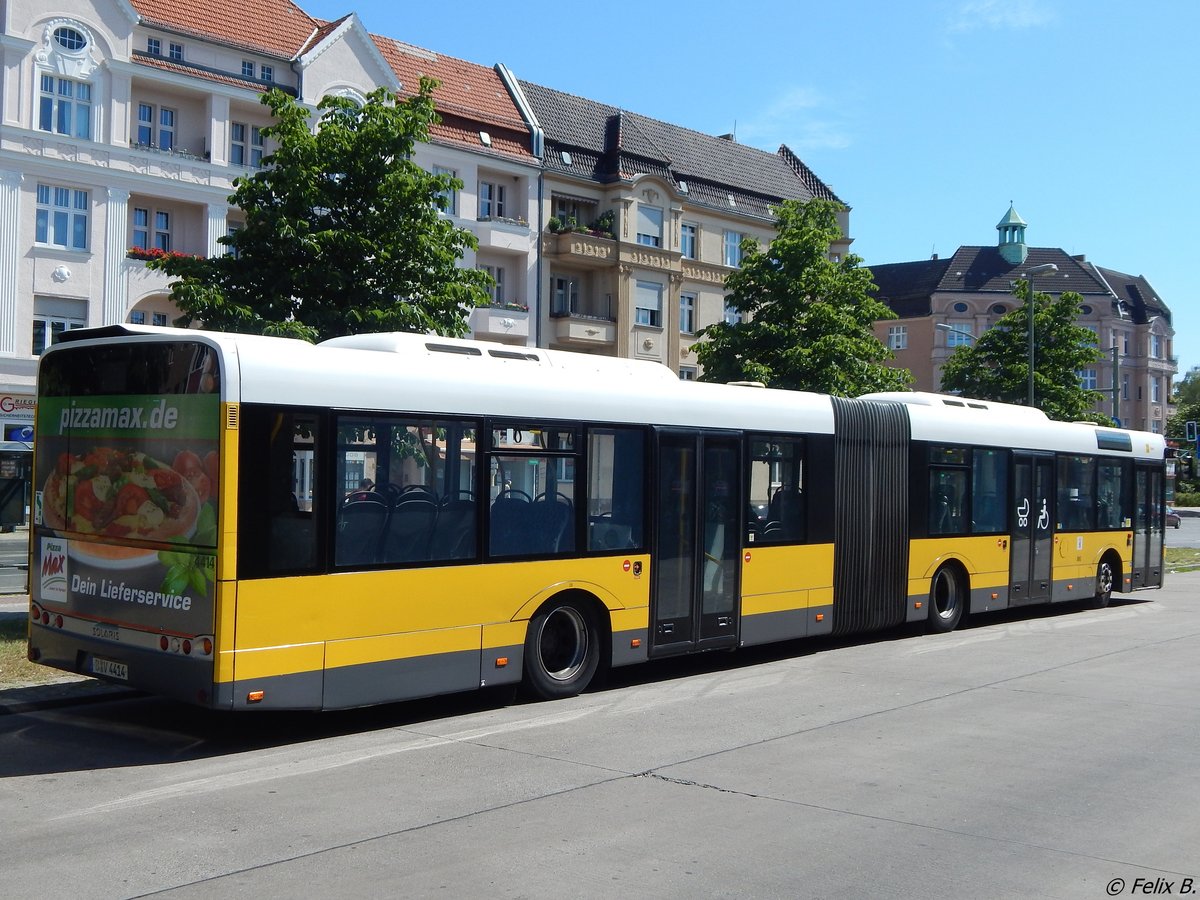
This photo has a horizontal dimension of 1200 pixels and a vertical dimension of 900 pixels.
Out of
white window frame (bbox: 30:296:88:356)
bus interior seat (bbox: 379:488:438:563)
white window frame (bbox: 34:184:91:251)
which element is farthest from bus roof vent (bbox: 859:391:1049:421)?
white window frame (bbox: 34:184:91:251)

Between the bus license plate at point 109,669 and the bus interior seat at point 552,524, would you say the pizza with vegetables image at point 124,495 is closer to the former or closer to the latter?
the bus license plate at point 109,669

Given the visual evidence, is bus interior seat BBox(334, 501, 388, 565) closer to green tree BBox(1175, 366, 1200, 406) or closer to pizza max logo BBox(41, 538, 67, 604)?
pizza max logo BBox(41, 538, 67, 604)

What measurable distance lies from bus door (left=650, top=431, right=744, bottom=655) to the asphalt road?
556 mm

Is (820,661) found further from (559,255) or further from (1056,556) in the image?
(559,255)

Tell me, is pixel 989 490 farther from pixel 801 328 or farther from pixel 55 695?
pixel 801 328

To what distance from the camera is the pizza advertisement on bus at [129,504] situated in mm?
8344

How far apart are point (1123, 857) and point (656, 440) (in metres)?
6.21

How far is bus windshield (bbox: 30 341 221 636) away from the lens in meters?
8.36

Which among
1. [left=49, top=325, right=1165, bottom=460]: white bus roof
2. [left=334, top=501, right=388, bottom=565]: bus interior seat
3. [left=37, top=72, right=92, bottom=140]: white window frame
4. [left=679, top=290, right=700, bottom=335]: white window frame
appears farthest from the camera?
[left=679, top=290, right=700, bottom=335]: white window frame

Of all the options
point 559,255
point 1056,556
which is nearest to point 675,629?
point 1056,556

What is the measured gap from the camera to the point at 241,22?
37.7m

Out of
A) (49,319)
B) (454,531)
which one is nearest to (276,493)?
(454,531)

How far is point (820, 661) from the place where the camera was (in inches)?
542

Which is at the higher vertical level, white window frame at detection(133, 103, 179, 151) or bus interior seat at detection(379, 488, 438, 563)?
white window frame at detection(133, 103, 179, 151)
